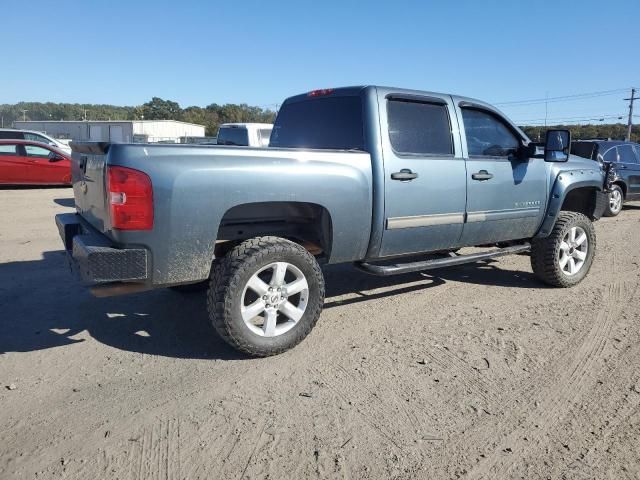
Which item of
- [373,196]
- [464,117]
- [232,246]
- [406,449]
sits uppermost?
[464,117]

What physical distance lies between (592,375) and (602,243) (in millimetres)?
5534

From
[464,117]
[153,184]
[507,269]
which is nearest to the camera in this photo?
[153,184]

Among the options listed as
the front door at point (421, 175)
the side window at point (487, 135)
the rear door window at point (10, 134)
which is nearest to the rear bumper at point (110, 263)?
the front door at point (421, 175)

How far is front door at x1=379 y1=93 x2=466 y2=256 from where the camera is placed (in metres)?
4.15

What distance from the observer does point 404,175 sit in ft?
13.6

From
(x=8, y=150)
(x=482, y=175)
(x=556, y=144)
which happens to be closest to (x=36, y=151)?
(x=8, y=150)

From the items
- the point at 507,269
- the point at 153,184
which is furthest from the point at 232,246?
the point at 507,269

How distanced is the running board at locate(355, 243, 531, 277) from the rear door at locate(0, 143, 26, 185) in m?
12.5

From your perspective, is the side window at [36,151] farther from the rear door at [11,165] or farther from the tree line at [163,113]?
the tree line at [163,113]

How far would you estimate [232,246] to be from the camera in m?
3.97

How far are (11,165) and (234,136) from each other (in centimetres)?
581

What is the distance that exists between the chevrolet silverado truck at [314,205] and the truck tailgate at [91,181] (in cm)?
2

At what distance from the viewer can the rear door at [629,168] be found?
39.4ft

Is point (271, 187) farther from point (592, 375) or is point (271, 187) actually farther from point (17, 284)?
point (17, 284)
